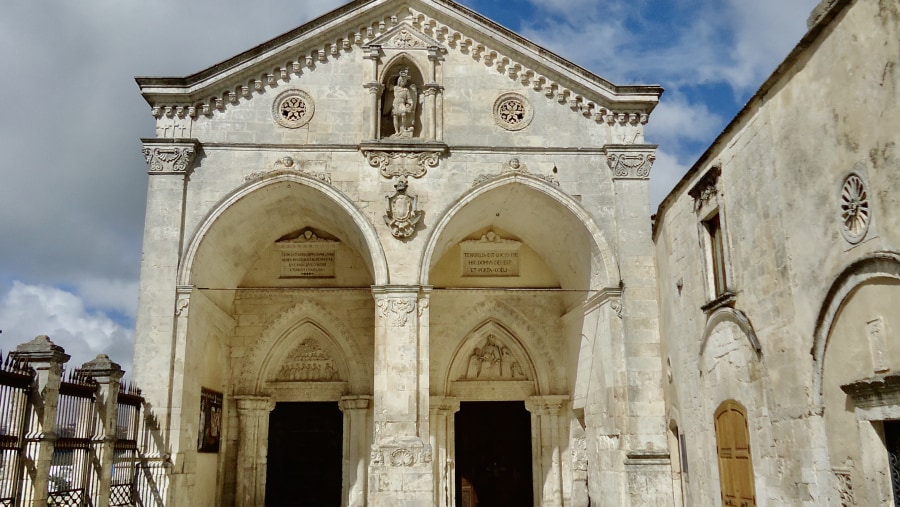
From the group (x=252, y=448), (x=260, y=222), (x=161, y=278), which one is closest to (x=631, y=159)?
(x=260, y=222)

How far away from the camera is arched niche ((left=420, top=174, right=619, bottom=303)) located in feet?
44.3

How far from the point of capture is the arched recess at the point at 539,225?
1348 centimetres

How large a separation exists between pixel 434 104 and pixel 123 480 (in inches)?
314

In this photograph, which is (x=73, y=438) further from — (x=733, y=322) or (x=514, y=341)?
(x=514, y=341)

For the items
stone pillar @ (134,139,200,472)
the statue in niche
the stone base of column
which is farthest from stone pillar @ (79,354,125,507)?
the statue in niche

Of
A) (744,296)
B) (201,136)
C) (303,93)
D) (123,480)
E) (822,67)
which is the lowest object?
(123,480)

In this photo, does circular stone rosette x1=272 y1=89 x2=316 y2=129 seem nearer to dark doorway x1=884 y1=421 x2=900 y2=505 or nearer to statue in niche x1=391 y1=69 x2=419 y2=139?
statue in niche x1=391 y1=69 x2=419 y2=139

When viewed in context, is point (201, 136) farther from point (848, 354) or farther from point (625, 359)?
point (848, 354)

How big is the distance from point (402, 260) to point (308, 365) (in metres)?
4.15

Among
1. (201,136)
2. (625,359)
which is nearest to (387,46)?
(201,136)

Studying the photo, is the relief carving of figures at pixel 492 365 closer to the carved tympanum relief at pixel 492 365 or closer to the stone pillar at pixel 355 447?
the carved tympanum relief at pixel 492 365

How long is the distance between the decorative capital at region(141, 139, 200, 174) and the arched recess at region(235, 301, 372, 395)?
3.97 metres

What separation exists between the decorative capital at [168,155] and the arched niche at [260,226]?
93 cm

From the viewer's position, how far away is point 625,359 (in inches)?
510
